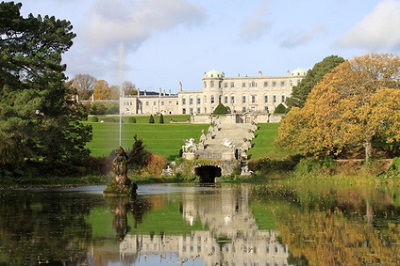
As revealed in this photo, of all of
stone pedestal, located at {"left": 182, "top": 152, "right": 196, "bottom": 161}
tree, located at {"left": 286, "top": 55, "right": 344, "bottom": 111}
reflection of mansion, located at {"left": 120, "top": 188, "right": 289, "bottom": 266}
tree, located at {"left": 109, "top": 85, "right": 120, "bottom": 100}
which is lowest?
reflection of mansion, located at {"left": 120, "top": 188, "right": 289, "bottom": 266}

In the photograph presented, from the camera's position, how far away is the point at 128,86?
489 ft

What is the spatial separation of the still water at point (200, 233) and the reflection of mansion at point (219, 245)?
2cm

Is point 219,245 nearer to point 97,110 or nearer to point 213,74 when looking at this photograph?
point 97,110

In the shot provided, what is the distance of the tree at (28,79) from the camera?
28.2 meters

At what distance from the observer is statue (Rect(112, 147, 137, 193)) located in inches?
958

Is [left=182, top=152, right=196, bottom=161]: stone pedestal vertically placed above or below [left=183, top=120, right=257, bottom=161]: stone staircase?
below

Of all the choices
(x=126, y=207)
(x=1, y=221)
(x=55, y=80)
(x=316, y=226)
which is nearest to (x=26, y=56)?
(x=55, y=80)

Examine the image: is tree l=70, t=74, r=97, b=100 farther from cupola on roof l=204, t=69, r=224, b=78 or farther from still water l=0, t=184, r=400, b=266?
still water l=0, t=184, r=400, b=266

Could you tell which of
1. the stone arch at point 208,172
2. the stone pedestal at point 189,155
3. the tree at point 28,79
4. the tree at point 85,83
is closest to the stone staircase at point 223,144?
the stone pedestal at point 189,155

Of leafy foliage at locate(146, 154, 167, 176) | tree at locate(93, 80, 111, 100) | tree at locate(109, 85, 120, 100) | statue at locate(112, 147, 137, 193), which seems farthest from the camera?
tree at locate(93, 80, 111, 100)

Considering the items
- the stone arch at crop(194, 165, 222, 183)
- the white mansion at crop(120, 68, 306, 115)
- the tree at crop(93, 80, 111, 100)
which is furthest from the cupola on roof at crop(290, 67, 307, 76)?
the stone arch at crop(194, 165, 222, 183)

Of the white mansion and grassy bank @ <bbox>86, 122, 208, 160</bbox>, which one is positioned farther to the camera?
the white mansion

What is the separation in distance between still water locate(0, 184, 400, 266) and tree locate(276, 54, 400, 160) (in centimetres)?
1708

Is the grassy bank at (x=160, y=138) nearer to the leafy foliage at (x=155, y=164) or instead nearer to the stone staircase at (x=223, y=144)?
the stone staircase at (x=223, y=144)
